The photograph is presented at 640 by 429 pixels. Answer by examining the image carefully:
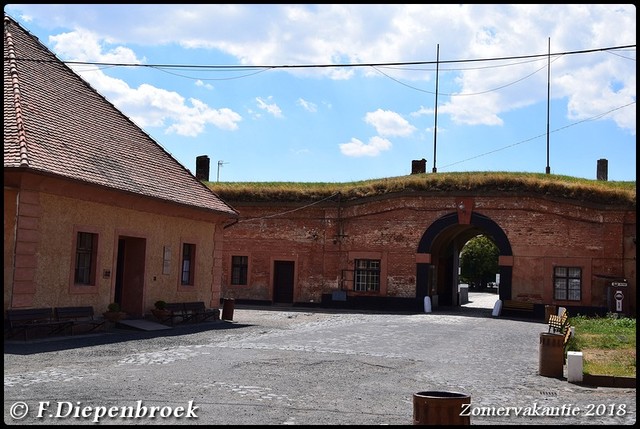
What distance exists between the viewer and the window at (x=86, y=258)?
17.6m

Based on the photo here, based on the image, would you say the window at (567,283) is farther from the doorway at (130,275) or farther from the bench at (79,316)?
the bench at (79,316)

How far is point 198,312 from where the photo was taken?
21.7 m

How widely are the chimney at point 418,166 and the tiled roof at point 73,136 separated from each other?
16858 mm

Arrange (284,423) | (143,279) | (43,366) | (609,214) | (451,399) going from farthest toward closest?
(609,214), (143,279), (43,366), (284,423), (451,399)

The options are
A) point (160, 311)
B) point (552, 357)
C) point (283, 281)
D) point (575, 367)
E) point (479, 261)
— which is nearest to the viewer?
point (575, 367)

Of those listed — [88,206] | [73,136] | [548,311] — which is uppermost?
[73,136]

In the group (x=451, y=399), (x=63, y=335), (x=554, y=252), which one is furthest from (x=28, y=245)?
(x=554, y=252)

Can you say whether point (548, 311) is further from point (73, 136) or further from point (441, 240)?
point (73, 136)

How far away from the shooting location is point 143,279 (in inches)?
783

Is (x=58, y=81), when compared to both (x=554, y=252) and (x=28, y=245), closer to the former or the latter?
(x=28, y=245)

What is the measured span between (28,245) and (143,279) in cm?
480

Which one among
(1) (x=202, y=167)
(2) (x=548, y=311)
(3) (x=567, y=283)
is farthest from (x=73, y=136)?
(1) (x=202, y=167)

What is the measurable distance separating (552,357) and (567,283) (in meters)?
→ 17.8

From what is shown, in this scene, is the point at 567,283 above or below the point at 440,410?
above
